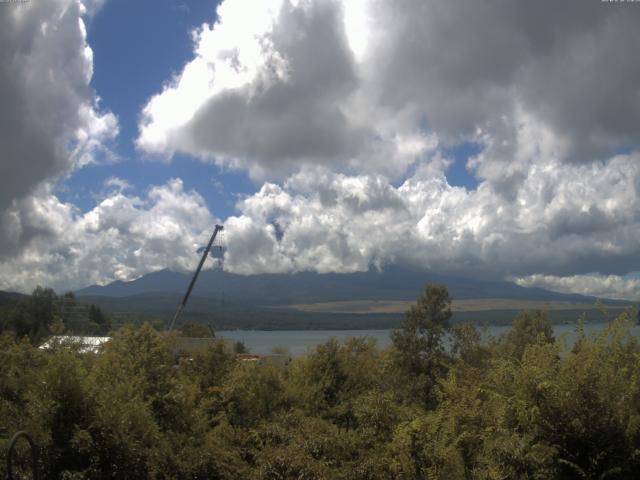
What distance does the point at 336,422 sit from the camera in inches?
830

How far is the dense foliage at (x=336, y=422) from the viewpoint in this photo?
1092cm

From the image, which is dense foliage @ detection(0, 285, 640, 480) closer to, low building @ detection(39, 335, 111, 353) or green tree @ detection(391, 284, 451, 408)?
low building @ detection(39, 335, 111, 353)

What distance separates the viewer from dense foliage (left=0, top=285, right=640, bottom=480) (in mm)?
10922

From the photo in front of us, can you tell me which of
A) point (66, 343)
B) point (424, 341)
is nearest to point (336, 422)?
point (66, 343)

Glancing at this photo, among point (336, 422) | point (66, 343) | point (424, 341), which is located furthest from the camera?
point (424, 341)

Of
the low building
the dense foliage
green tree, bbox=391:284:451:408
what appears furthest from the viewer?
green tree, bbox=391:284:451:408

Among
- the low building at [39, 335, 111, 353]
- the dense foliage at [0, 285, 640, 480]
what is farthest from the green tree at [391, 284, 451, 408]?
Answer: the low building at [39, 335, 111, 353]

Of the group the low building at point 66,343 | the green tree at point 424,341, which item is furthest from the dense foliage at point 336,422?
the green tree at point 424,341

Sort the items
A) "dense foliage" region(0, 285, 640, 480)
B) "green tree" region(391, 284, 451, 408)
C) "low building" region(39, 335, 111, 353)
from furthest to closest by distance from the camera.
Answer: "green tree" region(391, 284, 451, 408) → "low building" region(39, 335, 111, 353) → "dense foliage" region(0, 285, 640, 480)

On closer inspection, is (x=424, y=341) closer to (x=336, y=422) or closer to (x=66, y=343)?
(x=336, y=422)

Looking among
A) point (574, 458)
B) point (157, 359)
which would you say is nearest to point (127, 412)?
point (157, 359)

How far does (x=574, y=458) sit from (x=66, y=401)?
987 centimetres

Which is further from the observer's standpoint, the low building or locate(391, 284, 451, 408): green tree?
locate(391, 284, 451, 408): green tree

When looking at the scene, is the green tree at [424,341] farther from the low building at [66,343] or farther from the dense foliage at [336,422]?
the low building at [66,343]
